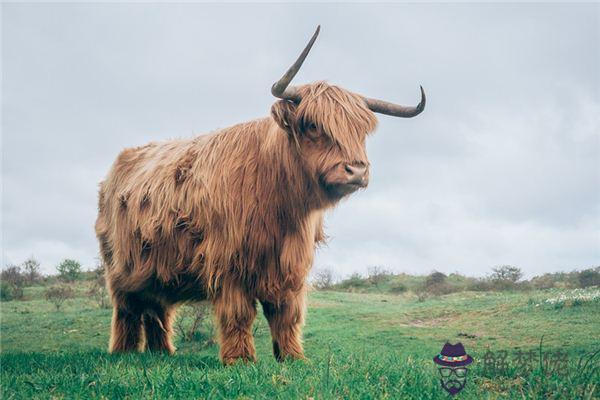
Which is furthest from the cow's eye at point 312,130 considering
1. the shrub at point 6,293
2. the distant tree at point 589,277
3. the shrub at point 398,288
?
the shrub at point 6,293

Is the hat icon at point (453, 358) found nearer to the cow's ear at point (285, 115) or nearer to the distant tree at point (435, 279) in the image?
the cow's ear at point (285, 115)

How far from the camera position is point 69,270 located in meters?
25.1

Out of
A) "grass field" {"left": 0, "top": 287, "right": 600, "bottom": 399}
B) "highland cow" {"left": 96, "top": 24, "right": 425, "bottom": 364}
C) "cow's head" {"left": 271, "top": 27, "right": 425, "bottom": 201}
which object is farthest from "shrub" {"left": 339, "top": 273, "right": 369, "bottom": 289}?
"cow's head" {"left": 271, "top": 27, "right": 425, "bottom": 201}

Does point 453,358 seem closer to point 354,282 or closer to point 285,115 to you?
point 285,115

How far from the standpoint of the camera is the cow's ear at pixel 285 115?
A: 4.64 meters

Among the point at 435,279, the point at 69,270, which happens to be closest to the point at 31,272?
the point at 69,270

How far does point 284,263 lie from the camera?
4.77 metres

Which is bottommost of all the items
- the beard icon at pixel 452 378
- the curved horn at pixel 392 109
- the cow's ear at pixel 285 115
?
the beard icon at pixel 452 378

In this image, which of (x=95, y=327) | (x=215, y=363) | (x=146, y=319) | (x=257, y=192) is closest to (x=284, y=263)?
(x=257, y=192)

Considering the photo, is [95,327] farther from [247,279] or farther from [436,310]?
[247,279]

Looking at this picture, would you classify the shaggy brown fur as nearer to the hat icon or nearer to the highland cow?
the highland cow

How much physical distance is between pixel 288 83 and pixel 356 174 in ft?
3.21

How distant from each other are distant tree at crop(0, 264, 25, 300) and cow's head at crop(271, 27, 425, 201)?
20320 millimetres

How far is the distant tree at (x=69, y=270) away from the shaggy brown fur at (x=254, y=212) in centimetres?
2133
